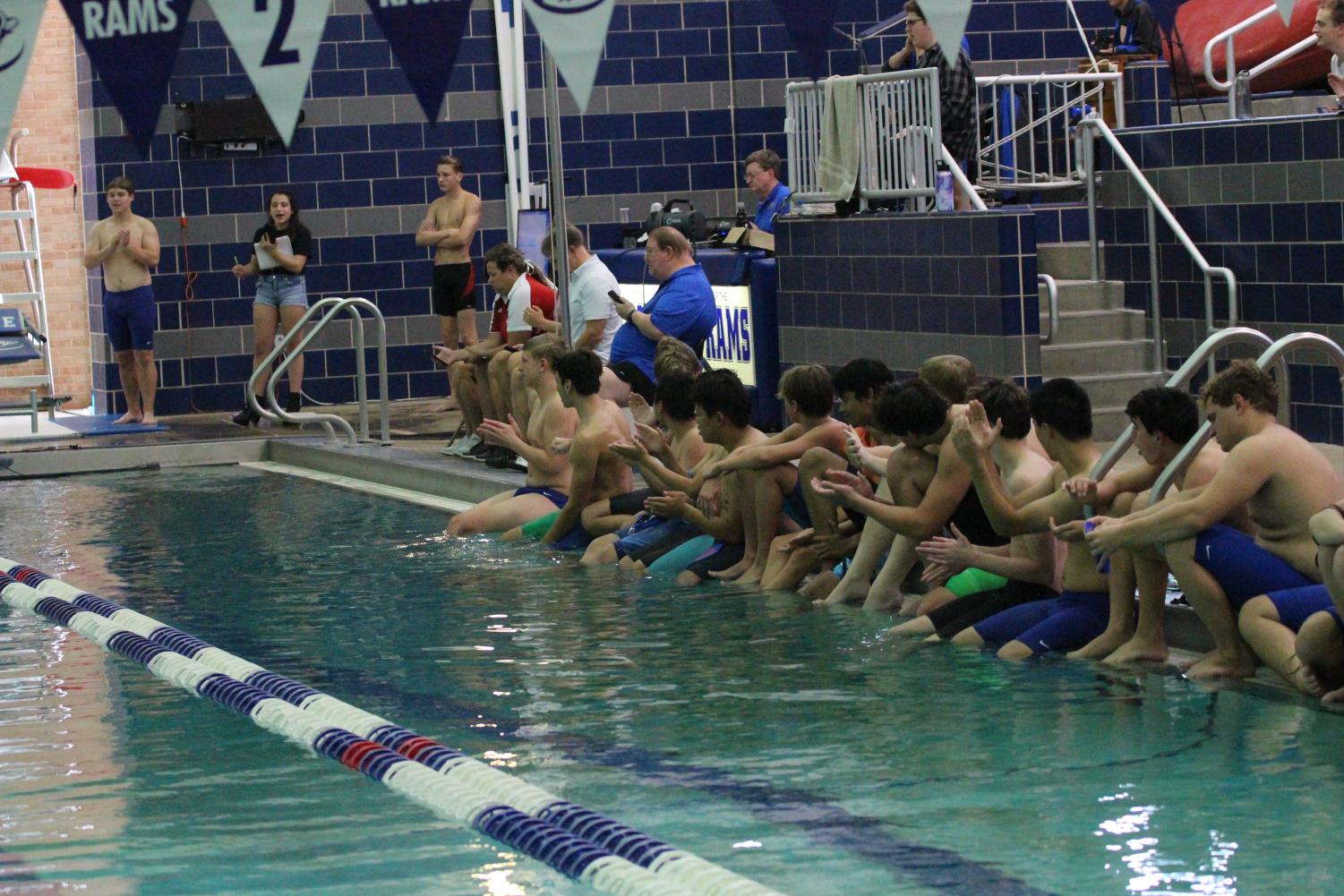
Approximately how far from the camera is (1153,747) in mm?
5785

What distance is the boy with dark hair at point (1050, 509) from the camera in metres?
7.01

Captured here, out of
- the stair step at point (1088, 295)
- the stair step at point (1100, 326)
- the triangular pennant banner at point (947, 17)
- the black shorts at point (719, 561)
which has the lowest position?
the black shorts at point (719, 561)

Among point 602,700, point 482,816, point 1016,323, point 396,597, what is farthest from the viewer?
point 1016,323

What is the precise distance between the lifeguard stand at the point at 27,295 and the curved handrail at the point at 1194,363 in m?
10.8

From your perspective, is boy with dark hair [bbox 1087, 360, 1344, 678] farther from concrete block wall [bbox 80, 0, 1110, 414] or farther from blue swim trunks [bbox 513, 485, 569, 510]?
concrete block wall [bbox 80, 0, 1110, 414]

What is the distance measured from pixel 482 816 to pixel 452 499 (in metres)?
7.22

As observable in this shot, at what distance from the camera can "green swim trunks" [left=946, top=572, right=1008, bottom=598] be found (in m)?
7.60

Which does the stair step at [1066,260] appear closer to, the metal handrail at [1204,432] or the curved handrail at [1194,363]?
the curved handrail at [1194,363]

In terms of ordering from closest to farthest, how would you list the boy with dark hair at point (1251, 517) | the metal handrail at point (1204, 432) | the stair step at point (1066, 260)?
the boy with dark hair at point (1251, 517), the metal handrail at point (1204, 432), the stair step at point (1066, 260)

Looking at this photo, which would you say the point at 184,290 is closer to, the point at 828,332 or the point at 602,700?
the point at 828,332

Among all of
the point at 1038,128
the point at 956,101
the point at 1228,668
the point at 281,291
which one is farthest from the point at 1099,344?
the point at 281,291

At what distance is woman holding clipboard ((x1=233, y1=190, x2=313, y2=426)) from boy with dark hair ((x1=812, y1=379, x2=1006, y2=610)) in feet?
30.0

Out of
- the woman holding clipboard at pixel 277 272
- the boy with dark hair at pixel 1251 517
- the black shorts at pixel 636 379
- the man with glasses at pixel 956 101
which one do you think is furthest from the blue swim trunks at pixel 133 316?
the boy with dark hair at pixel 1251 517

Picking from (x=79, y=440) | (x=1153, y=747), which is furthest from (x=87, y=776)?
(x=79, y=440)
